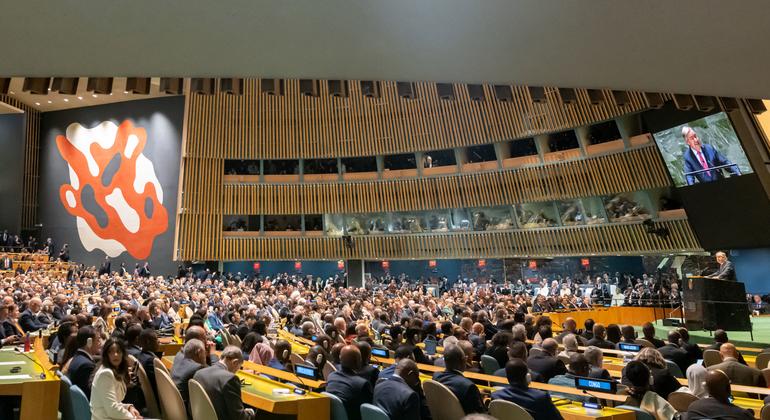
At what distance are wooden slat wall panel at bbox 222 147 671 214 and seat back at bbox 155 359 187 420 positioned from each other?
1560cm

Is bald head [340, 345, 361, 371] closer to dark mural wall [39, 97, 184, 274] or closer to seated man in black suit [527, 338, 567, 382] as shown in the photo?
seated man in black suit [527, 338, 567, 382]

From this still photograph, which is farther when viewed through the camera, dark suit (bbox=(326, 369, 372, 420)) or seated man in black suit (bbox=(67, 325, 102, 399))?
seated man in black suit (bbox=(67, 325, 102, 399))

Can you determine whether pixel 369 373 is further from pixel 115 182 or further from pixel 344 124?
pixel 115 182

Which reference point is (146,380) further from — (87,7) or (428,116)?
(428,116)

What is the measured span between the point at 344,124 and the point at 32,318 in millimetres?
16110

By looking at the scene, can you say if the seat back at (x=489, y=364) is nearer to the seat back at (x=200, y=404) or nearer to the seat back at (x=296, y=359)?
the seat back at (x=296, y=359)

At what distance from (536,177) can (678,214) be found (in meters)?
4.97

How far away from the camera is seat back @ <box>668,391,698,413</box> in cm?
376

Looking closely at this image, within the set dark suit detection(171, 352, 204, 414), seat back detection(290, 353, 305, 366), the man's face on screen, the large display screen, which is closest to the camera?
dark suit detection(171, 352, 204, 414)

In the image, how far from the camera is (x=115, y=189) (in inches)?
937

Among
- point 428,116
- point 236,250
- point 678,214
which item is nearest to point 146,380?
point 678,214

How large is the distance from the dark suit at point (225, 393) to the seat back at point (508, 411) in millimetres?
1581

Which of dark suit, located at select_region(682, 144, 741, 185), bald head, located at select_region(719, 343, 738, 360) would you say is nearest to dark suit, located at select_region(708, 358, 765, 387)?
bald head, located at select_region(719, 343, 738, 360)

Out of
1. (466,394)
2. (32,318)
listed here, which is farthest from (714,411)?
(32,318)
